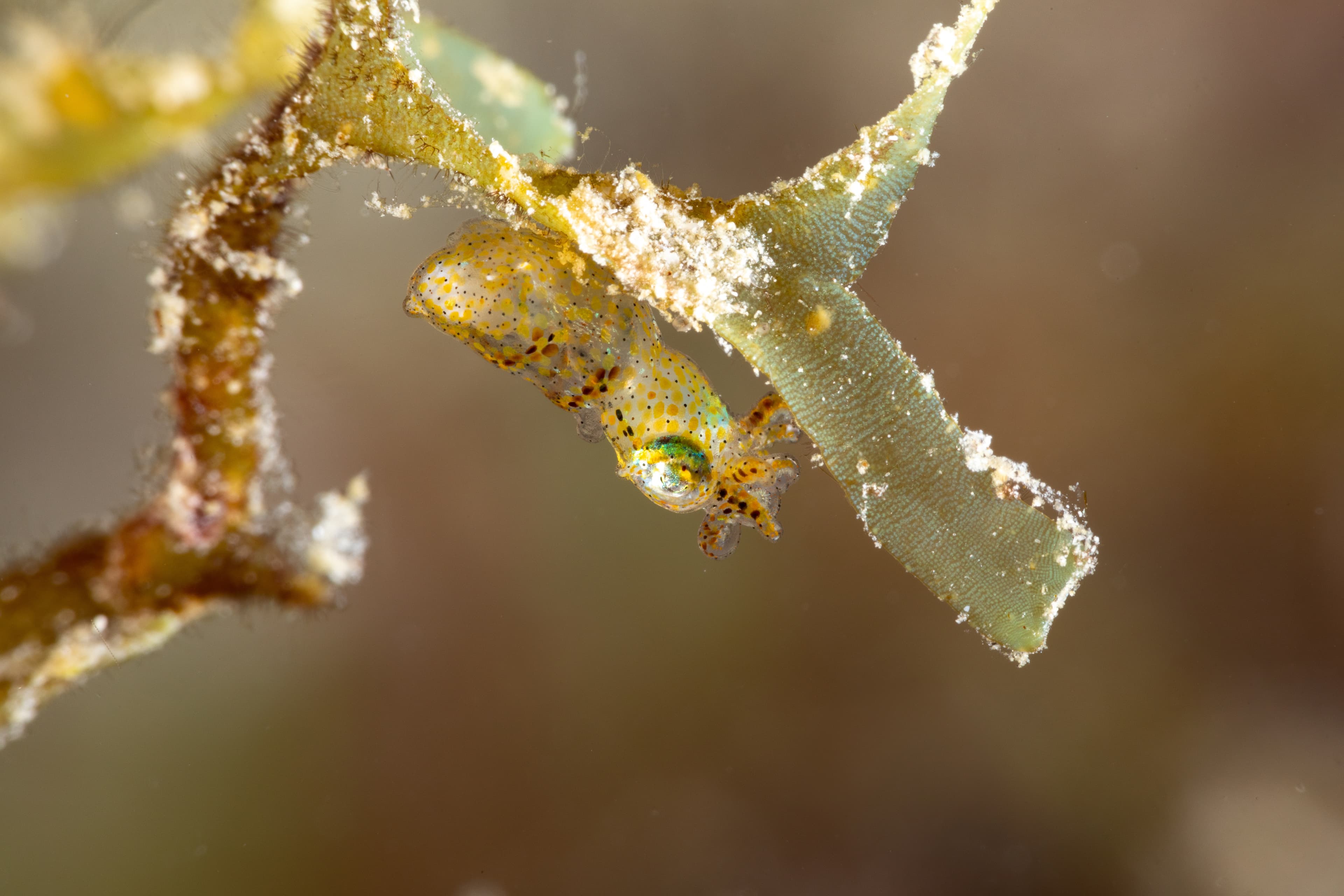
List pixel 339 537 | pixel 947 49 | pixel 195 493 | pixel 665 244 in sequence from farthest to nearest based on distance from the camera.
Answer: pixel 339 537, pixel 195 493, pixel 665 244, pixel 947 49

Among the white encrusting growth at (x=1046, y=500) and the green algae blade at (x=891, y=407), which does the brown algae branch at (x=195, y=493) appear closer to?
the green algae blade at (x=891, y=407)

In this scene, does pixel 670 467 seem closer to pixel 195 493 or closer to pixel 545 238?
pixel 545 238

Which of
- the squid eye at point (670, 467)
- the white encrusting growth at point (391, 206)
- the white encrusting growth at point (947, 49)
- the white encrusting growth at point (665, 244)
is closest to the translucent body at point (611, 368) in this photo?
the squid eye at point (670, 467)

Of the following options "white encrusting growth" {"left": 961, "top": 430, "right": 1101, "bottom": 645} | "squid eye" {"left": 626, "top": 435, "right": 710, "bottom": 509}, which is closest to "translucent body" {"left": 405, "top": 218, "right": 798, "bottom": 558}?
"squid eye" {"left": 626, "top": 435, "right": 710, "bottom": 509}

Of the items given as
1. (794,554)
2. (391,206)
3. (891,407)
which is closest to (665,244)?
(891,407)

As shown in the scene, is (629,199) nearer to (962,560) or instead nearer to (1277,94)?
(962,560)

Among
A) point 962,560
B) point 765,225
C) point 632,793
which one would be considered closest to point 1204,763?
point 962,560

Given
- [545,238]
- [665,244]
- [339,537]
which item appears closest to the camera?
[665,244]
